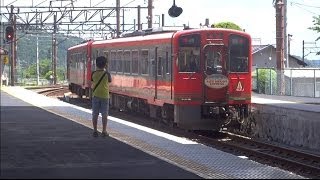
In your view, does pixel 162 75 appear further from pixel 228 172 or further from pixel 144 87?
pixel 228 172

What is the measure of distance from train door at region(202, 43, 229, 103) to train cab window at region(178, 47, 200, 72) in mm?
212

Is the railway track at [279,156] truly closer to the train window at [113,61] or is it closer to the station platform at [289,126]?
the station platform at [289,126]

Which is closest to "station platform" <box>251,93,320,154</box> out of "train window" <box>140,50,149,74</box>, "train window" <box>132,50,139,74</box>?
"train window" <box>140,50,149,74</box>

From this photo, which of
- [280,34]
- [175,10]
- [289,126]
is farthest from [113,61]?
[280,34]

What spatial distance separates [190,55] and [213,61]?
0.72 meters

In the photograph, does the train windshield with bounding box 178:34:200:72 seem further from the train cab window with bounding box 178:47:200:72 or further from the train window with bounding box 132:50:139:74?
the train window with bounding box 132:50:139:74

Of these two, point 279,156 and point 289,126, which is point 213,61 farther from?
point 279,156

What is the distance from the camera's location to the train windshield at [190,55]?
696 inches

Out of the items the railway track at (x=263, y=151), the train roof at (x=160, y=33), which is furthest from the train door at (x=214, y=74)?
the railway track at (x=263, y=151)

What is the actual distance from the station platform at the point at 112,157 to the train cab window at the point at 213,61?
2.95 meters

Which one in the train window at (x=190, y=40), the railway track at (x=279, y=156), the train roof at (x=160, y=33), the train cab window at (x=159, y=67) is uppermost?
the train roof at (x=160, y=33)

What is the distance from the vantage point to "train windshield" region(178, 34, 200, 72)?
17688 mm

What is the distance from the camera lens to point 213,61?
18.0 metres

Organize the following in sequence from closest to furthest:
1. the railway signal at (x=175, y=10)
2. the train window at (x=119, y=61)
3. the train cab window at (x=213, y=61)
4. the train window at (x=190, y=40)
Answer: the train window at (x=190, y=40), the train cab window at (x=213, y=61), the train window at (x=119, y=61), the railway signal at (x=175, y=10)
